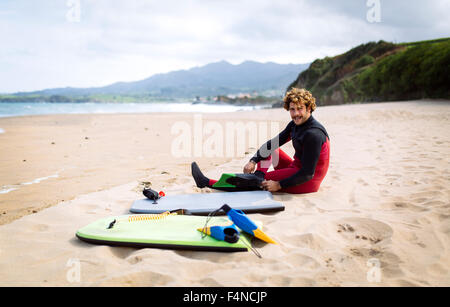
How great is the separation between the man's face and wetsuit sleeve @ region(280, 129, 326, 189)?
277 millimetres

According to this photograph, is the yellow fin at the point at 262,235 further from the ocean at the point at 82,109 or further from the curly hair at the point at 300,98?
the ocean at the point at 82,109

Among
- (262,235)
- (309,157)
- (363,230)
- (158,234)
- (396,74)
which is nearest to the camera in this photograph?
(262,235)

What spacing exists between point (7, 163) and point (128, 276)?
5.86 meters

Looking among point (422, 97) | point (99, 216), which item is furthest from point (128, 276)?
point (422, 97)

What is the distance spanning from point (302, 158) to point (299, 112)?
0.62 meters

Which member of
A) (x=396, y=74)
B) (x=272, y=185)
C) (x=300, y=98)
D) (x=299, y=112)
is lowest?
(x=272, y=185)

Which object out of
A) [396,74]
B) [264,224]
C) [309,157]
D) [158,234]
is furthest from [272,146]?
[396,74]

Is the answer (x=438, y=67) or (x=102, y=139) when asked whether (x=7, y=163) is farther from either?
(x=438, y=67)

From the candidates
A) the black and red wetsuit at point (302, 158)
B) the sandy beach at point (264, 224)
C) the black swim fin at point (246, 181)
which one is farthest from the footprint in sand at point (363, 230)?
the black swim fin at point (246, 181)

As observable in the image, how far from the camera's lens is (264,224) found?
310cm

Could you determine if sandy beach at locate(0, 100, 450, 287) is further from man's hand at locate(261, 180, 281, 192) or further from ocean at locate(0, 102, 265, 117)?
ocean at locate(0, 102, 265, 117)

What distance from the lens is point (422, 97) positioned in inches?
819

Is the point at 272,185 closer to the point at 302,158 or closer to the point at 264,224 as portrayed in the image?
the point at 302,158

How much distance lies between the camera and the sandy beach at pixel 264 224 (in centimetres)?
217
